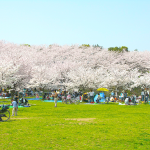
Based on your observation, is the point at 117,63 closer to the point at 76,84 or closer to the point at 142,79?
the point at 142,79

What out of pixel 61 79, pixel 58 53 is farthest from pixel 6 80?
pixel 58 53

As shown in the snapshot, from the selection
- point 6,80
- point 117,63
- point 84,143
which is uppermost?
point 117,63

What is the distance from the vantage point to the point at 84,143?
10336mm

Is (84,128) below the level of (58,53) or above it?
below

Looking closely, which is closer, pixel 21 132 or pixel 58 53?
pixel 21 132

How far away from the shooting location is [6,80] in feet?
116

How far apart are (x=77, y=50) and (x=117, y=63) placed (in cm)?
1176

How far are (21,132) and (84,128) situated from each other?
3.25 m

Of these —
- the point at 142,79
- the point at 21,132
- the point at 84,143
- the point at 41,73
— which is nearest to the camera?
the point at 84,143

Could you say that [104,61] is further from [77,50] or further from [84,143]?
[84,143]

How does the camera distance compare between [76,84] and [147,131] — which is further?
[76,84]

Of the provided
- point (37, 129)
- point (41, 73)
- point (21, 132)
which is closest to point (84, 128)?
point (37, 129)

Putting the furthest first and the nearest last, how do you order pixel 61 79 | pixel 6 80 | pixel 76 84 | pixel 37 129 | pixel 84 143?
1. pixel 61 79
2. pixel 76 84
3. pixel 6 80
4. pixel 37 129
5. pixel 84 143

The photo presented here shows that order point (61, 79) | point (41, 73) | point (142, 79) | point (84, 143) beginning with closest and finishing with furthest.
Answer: point (84, 143), point (142, 79), point (41, 73), point (61, 79)
